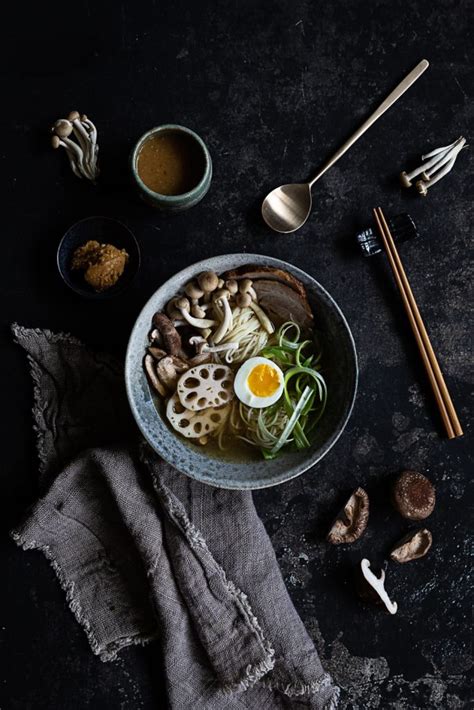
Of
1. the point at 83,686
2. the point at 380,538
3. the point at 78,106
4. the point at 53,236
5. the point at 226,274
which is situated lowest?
the point at 83,686

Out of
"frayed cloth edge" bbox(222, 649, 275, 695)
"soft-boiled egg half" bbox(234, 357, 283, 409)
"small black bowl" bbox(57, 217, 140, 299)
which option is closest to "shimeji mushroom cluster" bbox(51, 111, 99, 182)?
"small black bowl" bbox(57, 217, 140, 299)

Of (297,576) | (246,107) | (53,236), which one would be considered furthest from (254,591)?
→ (246,107)

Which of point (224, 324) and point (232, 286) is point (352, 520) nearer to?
Result: point (224, 324)

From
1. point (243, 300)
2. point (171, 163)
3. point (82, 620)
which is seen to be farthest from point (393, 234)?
point (82, 620)

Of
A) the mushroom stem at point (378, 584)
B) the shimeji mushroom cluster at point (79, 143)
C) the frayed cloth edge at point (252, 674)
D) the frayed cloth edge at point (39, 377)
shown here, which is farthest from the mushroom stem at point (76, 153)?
the frayed cloth edge at point (252, 674)

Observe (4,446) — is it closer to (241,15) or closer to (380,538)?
(380,538)

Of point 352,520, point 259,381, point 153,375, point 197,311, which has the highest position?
point 197,311

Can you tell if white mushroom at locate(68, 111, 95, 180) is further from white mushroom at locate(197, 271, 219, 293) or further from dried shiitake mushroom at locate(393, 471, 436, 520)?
dried shiitake mushroom at locate(393, 471, 436, 520)
